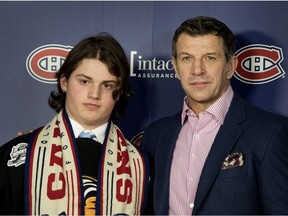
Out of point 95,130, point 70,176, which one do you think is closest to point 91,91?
point 95,130

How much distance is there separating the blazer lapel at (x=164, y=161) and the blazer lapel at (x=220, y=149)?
139 millimetres

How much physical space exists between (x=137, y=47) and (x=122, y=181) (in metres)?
0.70

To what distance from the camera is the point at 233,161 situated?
5.16 ft

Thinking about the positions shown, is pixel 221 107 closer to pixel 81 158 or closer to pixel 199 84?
pixel 199 84

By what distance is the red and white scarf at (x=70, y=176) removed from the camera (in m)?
1.62

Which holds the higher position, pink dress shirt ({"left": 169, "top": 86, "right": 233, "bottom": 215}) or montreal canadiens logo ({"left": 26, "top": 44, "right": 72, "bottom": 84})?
montreal canadiens logo ({"left": 26, "top": 44, "right": 72, "bottom": 84})

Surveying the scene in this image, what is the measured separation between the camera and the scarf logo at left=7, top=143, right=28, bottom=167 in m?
1.63

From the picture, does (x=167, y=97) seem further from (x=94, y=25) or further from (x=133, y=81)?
(x=94, y=25)

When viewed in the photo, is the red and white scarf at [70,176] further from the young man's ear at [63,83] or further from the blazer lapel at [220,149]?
the blazer lapel at [220,149]

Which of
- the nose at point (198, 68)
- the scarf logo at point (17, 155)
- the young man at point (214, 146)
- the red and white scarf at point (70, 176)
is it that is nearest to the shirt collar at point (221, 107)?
the young man at point (214, 146)

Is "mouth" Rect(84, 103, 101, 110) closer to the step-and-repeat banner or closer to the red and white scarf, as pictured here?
the red and white scarf

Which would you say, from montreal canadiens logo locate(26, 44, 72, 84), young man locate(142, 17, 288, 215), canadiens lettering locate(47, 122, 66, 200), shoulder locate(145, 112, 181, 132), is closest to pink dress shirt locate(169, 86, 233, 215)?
young man locate(142, 17, 288, 215)

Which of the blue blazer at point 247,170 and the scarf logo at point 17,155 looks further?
the scarf logo at point 17,155

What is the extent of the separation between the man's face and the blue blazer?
10 cm
